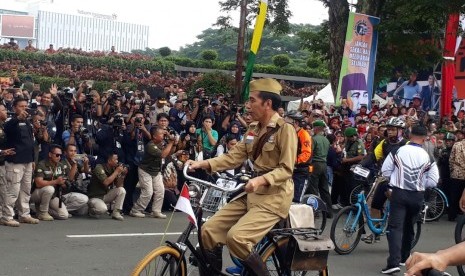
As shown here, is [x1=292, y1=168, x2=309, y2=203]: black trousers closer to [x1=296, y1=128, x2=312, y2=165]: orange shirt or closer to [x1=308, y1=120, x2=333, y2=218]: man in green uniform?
[x1=296, y1=128, x2=312, y2=165]: orange shirt

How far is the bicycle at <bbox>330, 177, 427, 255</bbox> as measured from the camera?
10273 millimetres

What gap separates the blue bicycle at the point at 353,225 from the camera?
10.3 metres

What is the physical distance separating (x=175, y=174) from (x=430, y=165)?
18.0 feet

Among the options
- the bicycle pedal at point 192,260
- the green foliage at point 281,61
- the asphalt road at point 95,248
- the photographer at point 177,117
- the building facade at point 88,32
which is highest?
the building facade at point 88,32

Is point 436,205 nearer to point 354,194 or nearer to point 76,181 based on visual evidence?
point 354,194

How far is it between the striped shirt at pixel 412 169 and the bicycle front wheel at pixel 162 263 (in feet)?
12.0

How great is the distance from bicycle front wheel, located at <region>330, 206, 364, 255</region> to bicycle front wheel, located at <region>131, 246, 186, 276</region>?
424 centimetres

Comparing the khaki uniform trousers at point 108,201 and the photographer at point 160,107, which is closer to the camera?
the khaki uniform trousers at point 108,201

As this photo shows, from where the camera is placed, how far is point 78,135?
13211mm

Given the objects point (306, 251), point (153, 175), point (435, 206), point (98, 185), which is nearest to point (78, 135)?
point (98, 185)

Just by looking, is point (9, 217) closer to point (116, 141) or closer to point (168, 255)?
point (116, 141)

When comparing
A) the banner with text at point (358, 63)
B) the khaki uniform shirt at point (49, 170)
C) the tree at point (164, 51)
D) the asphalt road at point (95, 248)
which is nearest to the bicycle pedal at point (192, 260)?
the asphalt road at point (95, 248)

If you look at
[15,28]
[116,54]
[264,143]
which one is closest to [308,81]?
[116,54]

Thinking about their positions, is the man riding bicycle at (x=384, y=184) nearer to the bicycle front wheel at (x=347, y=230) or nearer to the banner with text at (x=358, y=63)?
the bicycle front wheel at (x=347, y=230)
